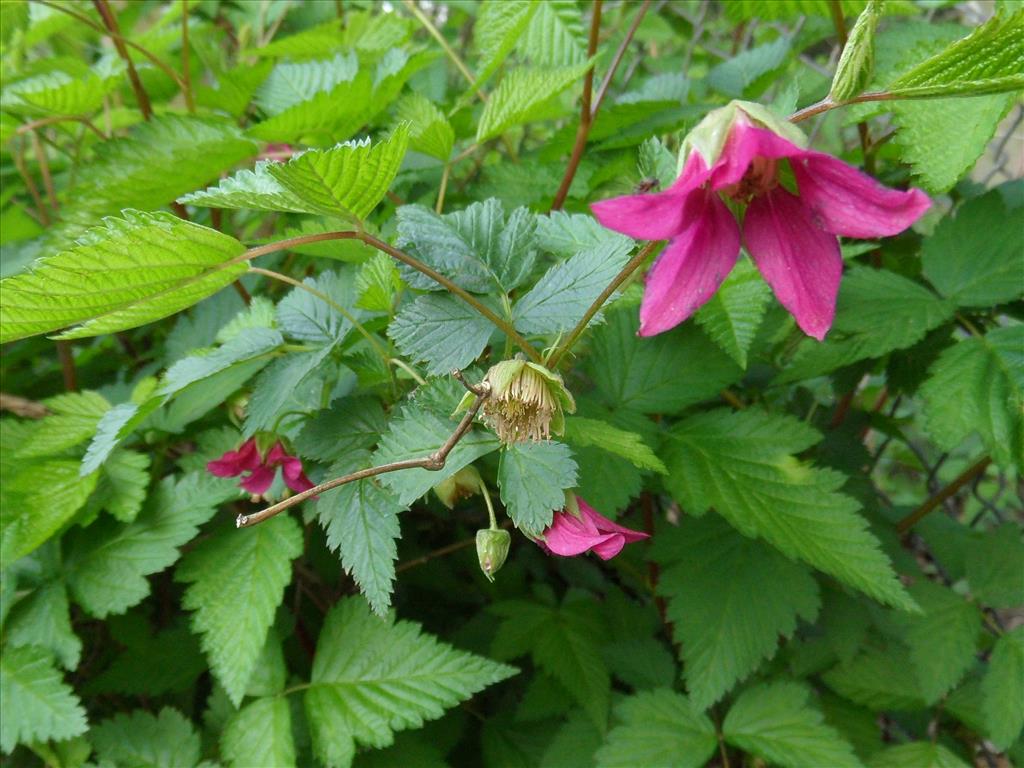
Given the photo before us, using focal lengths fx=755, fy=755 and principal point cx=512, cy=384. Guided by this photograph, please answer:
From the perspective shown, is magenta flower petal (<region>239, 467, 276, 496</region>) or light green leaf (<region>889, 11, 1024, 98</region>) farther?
magenta flower petal (<region>239, 467, 276, 496</region>)

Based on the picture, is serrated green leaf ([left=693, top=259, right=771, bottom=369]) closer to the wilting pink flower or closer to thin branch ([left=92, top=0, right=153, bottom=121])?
the wilting pink flower

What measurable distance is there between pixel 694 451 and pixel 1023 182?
606 millimetres

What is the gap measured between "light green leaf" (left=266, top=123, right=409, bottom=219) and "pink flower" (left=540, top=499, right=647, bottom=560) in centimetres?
27

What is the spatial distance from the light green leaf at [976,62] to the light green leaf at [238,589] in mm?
667

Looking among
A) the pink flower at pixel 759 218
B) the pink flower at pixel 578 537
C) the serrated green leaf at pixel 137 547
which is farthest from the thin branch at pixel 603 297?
the serrated green leaf at pixel 137 547

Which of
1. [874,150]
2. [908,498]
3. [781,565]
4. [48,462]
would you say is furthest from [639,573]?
[908,498]

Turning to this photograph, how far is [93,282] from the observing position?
465mm

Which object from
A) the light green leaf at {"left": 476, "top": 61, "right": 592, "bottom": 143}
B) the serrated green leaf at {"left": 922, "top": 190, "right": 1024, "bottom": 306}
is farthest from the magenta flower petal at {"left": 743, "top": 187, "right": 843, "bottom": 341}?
the serrated green leaf at {"left": 922, "top": 190, "right": 1024, "bottom": 306}

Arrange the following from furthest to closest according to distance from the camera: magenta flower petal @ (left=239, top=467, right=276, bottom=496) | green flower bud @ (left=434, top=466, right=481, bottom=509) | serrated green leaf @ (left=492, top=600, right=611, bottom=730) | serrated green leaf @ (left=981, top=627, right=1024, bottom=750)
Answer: serrated green leaf @ (left=492, top=600, right=611, bottom=730), serrated green leaf @ (left=981, top=627, right=1024, bottom=750), magenta flower petal @ (left=239, top=467, right=276, bottom=496), green flower bud @ (left=434, top=466, right=481, bottom=509)

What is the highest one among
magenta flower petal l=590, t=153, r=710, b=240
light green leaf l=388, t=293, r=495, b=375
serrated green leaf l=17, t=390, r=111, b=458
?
magenta flower petal l=590, t=153, r=710, b=240

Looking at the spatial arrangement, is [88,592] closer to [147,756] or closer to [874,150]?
[147,756]

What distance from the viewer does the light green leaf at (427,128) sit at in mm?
816

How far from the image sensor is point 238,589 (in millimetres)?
795

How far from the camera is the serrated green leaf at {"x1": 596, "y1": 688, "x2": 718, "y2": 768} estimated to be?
0.90 metres
